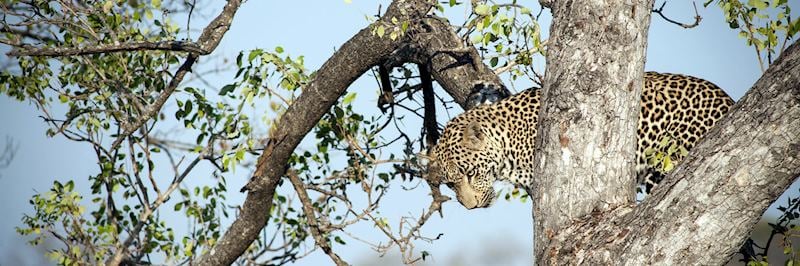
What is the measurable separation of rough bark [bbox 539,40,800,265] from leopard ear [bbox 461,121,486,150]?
9.66ft

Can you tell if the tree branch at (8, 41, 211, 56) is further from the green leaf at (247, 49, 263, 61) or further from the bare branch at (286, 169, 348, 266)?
the bare branch at (286, 169, 348, 266)

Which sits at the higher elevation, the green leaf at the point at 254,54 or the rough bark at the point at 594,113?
the green leaf at the point at 254,54

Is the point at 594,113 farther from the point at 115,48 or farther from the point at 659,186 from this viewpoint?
the point at 115,48

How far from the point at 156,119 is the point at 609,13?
504 cm

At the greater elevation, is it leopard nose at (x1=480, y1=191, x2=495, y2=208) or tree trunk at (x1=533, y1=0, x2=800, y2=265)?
leopard nose at (x1=480, y1=191, x2=495, y2=208)

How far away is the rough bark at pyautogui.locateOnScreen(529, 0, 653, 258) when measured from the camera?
15.3ft

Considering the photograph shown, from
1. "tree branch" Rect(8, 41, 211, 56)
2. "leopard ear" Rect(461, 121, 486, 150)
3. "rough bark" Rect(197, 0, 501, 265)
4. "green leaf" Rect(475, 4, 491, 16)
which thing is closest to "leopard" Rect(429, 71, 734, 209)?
"leopard ear" Rect(461, 121, 486, 150)

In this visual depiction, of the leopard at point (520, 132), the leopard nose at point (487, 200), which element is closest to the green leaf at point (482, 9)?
the leopard at point (520, 132)

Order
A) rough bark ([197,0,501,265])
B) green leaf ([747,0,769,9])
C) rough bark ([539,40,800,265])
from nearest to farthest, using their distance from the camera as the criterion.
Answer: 1. rough bark ([539,40,800,265])
2. green leaf ([747,0,769,9])
3. rough bark ([197,0,501,265])

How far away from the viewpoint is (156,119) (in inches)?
343

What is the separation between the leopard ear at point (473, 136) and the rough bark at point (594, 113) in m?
2.57

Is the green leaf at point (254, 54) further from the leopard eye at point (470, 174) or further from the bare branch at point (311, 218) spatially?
the leopard eye at point (470, 174)

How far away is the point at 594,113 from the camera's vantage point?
464 cm

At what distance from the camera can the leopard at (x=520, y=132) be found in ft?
21.6
